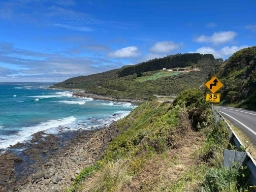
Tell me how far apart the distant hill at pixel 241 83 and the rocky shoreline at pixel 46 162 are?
18.7 metres

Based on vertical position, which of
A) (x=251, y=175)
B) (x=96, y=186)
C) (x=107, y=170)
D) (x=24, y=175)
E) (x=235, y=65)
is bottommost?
(x=24, y=175)

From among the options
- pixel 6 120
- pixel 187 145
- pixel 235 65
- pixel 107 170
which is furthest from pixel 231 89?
pixel 6 120

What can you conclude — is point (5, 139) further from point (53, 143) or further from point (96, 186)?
point (96, 186)

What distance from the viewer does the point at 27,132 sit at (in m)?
34.6

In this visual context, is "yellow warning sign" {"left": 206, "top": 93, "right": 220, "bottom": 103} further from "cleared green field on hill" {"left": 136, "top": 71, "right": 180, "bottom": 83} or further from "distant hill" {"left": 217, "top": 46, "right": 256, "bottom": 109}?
"cleared green field on hill" {"left": 136, "top": 71, "right": 180, "bottom": 83}

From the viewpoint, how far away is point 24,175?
19.9m

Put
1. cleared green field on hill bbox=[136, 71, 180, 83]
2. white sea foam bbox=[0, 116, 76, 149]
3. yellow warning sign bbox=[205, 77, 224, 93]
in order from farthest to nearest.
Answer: cleared green field on hill bbox=[136, 71, 180, 83] < white sea foam bbox=[0, 116, 76, 149] < yellow warning sign bbox=[205, 77, 224, 93]

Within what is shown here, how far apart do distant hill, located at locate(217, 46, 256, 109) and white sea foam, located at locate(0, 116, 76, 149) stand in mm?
26341

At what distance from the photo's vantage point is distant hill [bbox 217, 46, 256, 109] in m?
31.9

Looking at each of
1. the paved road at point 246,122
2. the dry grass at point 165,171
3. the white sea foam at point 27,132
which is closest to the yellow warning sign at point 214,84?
the paved road at point 246,122

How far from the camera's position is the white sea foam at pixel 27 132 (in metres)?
29.0

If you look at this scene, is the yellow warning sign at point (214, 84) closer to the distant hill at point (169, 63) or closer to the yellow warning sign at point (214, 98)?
the yellow warning sign at point (214, 98)

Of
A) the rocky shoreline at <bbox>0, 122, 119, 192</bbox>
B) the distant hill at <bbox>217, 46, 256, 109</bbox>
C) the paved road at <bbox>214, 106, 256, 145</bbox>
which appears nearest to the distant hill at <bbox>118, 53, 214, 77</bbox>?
the distant hill at <bbox>217, 46, 256, 109</bbox>

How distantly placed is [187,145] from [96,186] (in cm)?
467
